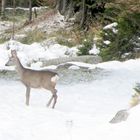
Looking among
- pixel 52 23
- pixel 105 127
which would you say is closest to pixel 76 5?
pixel 52 23

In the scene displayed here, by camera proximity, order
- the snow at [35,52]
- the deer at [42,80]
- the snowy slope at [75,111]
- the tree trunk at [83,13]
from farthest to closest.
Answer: the tree trunk at [83,13] → the snow at [35,52] → the deer at [42,80] → the snowy slope at [75,111]

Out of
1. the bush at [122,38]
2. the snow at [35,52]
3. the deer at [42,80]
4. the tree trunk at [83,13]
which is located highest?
the deer at [42,80]

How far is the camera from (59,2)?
42.1 metres

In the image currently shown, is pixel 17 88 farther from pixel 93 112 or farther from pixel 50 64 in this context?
pixel 50 64

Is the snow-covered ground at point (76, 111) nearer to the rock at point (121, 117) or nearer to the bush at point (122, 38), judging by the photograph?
the rock at point (121, 117)

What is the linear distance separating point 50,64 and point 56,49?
7.75 meters

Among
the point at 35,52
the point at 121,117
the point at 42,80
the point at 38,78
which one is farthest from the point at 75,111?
the point at 35,52

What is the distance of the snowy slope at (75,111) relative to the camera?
10.2 meters

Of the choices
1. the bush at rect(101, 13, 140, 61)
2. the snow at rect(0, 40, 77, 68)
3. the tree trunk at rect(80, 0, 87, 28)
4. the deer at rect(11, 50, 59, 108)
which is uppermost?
the deer at rect(11, 50, 59, 108)

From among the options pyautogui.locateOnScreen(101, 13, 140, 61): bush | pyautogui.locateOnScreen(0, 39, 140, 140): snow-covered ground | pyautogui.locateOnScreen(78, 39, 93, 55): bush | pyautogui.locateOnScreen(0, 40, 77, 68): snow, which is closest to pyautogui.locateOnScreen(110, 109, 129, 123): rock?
pyautogui.locateOnScreen(0, 39, 140, 140): snow-covered ground

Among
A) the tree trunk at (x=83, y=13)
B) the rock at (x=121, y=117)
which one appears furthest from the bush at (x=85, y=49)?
the rock at (x=121, y=117)

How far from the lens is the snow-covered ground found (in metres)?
10.3

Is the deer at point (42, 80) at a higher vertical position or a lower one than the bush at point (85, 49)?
higher

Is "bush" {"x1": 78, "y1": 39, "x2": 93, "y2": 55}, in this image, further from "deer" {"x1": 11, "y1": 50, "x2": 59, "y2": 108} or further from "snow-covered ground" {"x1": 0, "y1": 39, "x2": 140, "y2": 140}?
"deer" {"x1": 11, "y1": 50, "x2": 59, "y2": 108}
